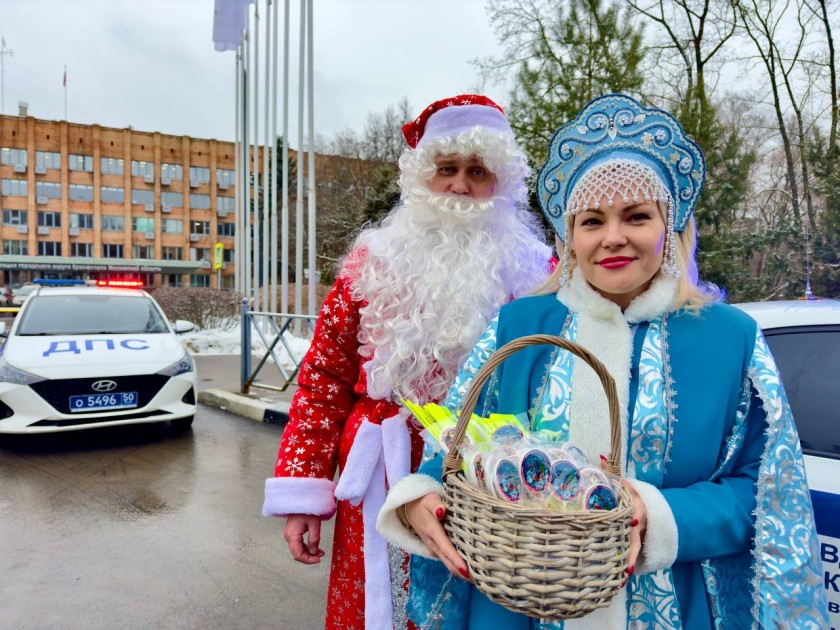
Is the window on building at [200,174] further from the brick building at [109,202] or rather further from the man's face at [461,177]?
the man's face at [461,177]

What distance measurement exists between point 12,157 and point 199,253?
1679 cm

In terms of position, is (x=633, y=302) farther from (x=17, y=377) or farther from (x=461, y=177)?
(x=17, y=377)

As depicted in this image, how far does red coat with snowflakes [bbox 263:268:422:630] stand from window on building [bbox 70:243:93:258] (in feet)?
190

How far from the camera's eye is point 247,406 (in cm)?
727

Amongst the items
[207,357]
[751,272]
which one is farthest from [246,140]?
[751,272]

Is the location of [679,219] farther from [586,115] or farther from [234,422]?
[234,422]

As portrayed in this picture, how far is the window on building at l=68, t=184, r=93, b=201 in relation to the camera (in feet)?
165

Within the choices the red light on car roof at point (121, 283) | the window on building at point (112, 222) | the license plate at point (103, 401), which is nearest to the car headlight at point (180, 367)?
the license plate at point (103, 401)

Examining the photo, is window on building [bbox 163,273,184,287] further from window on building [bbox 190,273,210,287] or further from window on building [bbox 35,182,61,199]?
window on building [bbox 35,182,61,199]

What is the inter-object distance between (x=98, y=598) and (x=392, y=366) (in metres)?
2.49

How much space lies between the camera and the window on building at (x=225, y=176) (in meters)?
54.4

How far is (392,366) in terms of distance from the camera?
1.64 meters

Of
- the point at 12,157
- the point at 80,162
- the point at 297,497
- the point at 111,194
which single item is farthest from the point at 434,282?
the point at 12,157

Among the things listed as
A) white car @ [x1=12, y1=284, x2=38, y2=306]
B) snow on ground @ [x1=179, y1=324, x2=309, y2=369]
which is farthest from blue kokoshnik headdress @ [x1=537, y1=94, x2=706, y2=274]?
white car @ [x1=12, y1=284, x2=38, y2=306]
